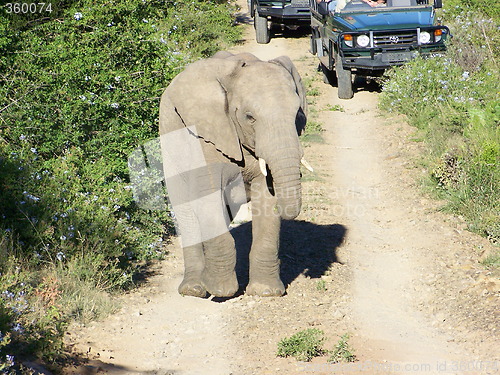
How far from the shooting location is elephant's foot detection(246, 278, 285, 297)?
24.3ft

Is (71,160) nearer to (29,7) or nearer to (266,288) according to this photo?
(266,288)

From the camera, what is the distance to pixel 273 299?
7.43 m

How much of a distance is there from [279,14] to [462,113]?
Result: 10.1 metres

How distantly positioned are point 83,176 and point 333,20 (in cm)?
854

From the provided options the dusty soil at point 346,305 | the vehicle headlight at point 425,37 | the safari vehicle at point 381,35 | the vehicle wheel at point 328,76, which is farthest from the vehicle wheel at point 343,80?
the dusty soil at point 346,305

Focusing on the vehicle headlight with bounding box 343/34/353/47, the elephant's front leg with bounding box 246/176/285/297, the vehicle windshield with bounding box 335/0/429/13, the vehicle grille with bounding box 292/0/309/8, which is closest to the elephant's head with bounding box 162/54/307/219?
the elephant's front leg with bounding box 246/176/285/297

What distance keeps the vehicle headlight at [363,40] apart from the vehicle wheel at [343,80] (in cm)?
63

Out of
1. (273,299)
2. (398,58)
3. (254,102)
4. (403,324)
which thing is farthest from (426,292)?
(398,58)

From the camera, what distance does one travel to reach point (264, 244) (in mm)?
7348

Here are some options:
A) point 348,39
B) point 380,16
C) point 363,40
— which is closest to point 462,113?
point 363,40

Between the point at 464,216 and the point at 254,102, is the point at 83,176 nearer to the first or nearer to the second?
the point at 254,102

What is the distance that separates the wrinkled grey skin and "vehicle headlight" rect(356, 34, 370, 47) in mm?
7470

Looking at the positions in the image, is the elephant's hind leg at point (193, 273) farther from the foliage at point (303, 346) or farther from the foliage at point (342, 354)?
the foliage at point (342, 354)

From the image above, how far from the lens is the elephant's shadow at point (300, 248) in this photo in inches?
326
